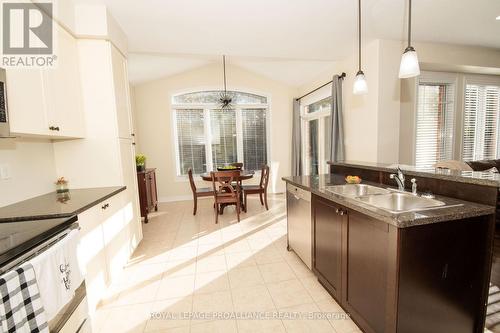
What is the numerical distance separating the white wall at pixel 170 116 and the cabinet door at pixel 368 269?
4.47 meters

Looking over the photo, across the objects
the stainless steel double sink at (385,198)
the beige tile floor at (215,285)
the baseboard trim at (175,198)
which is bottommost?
the beige tile floor at (215,285)

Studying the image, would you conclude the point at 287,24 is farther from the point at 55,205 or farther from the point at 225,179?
the point at 55,205

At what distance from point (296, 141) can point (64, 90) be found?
459 centimetres

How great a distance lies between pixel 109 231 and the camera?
2070mm

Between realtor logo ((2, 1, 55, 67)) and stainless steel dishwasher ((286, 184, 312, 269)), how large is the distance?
2.45 metres

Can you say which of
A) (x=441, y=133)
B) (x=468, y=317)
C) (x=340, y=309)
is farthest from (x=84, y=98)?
(x=441, y=133)

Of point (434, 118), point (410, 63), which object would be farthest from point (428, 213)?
point (434, 118)

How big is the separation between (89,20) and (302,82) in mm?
4311

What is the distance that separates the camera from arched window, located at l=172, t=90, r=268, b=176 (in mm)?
5660

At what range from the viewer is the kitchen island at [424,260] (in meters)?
1.22

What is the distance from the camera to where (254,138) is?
606cm

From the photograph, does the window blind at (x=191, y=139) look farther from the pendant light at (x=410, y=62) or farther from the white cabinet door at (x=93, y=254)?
the pendant light at (x=410, y=62)

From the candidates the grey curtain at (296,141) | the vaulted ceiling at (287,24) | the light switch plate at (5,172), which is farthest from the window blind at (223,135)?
the light switch plate at (5,172)

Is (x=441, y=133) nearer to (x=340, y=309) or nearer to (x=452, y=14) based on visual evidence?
(x=452, y=14)
